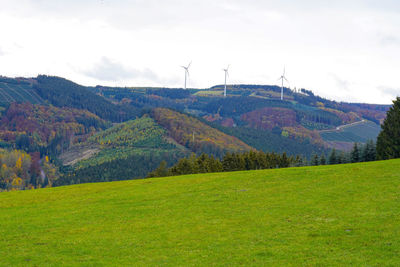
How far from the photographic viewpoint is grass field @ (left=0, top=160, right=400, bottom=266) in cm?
2762

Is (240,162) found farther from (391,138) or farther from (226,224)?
(226,224)

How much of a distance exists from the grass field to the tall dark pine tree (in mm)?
33358

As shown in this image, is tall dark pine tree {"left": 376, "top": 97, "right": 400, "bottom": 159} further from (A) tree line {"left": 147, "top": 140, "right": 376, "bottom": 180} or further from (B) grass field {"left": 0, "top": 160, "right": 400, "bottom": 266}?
(B) grass field {"left": 0, "top": 160, "right": 400, "bottom": 266}

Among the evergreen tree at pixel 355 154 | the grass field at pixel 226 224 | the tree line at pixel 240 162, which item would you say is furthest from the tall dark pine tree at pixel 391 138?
the grass field at pixel 226 224

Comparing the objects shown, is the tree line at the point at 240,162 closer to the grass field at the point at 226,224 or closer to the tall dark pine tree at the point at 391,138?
the tall dark pine tree at the point at 391,138

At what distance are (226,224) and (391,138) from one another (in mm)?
68389

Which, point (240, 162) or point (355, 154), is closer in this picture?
point (355, 154)

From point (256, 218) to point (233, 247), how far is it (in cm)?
820

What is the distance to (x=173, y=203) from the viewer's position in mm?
48469

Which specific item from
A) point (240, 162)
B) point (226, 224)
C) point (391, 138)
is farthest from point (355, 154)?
point (226, 224)

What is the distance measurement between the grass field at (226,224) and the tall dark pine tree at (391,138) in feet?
109

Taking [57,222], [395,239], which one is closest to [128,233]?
[57,222]

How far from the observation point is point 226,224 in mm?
36219

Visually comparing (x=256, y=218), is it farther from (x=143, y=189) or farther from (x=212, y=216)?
(x=143, y=189)
